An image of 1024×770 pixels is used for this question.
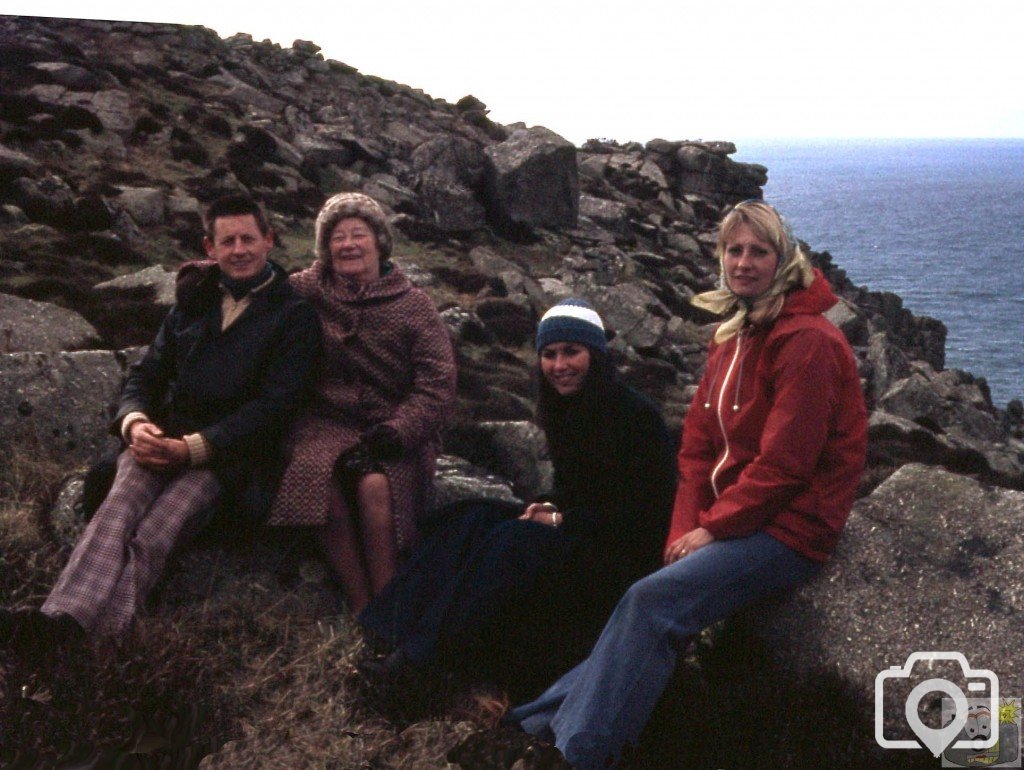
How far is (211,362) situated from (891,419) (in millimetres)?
19984

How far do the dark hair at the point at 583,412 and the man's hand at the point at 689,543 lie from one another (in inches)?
24.3

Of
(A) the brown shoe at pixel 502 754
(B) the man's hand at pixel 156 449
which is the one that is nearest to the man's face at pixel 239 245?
(B) the man's hand at pixel 156 449

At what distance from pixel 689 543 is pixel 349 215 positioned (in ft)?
8.53

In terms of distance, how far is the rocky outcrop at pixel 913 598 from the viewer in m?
4.59

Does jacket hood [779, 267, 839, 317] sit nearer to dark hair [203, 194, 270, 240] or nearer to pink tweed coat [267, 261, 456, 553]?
pink tweed coat [267, 261, 456, 553]

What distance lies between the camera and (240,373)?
5555mm

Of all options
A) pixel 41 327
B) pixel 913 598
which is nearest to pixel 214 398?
pixel 913 598

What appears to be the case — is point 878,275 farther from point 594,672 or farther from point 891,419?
point 594,672

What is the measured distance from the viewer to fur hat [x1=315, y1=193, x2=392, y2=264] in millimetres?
5707

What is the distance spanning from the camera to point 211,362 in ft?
18.4

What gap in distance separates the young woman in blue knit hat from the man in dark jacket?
44.0 inches

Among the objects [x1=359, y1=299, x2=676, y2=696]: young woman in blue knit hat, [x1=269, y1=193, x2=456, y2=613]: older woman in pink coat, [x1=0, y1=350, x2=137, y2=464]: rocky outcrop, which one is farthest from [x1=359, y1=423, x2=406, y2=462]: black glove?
[x1=0, y1=350, x2=137, y2=464]: rocky outcrop

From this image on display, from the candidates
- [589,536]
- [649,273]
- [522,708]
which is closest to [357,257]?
[589,536]

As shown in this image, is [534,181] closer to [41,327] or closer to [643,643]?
[41,327]
